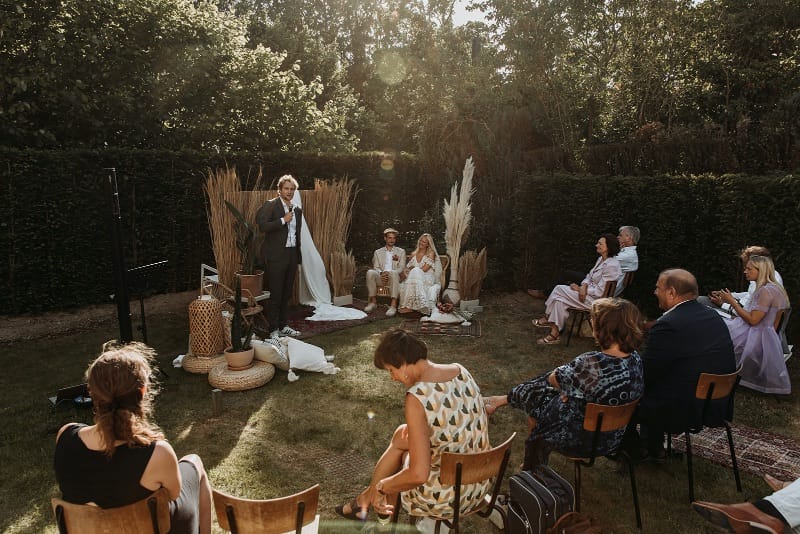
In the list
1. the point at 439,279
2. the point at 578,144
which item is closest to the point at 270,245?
the point at 439,279

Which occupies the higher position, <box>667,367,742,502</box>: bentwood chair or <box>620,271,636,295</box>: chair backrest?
<box>620,271,636,295</box>: chair backrest

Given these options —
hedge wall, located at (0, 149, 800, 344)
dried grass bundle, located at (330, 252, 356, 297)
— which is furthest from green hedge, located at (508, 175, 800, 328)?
dried grass bundle, located at (330, 252, 356, 297)

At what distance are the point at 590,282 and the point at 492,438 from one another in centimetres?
310

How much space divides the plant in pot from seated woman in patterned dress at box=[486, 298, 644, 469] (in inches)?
147

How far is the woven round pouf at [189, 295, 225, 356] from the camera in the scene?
5441mm

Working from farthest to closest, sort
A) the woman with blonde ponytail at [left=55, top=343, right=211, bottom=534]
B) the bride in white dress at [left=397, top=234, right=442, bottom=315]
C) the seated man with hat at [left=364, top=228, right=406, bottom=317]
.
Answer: the seated man with hat at [left=364, top=228, right=406, bottom=317]
the bride in white dress at [left=397, top=234, right=442, bottom=315]
the woman with blonde ponytail at [left=55, top=343, right=211, bottom=534]

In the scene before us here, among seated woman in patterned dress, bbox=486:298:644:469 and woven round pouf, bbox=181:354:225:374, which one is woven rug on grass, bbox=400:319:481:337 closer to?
woven round pouf, bbox=181:354:225:374

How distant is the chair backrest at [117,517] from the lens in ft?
6.48

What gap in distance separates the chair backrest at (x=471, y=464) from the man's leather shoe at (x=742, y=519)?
3.88 feet

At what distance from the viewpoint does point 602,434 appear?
305 centimetres

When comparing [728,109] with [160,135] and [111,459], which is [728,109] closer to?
[160,135]

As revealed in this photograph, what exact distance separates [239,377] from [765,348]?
16.0 feet

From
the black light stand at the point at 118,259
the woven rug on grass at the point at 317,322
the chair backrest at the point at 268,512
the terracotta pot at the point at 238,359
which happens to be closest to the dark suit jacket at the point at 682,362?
the chair backrest at the point at 268,512

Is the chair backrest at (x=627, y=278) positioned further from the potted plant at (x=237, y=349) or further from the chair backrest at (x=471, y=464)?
the chair backrest at (x=471, y=464)
